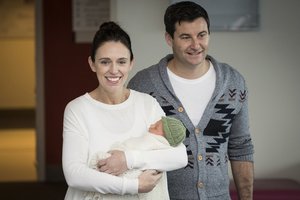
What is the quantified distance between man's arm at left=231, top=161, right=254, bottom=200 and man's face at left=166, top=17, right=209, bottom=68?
0.55m

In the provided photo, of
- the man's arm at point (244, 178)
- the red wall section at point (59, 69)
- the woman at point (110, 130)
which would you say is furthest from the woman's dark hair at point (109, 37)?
the red wall section at point (59, 69)

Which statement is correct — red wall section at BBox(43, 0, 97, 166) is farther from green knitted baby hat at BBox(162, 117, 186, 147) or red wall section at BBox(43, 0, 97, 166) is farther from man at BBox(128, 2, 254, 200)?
green knitted baby hat at BBox(162, 117, 186, 147)

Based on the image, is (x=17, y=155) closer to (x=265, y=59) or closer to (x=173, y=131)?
(x=265, y=59)

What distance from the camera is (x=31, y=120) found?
1268 cm

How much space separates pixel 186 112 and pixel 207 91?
0.42ft

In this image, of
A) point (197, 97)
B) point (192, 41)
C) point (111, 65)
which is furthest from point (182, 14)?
point (111, 65)

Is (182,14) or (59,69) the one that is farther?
(59,69)

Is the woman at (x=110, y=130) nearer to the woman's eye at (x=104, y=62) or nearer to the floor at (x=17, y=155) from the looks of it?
the woman's eye at (x=104, y=62)

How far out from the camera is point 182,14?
91.4 inches

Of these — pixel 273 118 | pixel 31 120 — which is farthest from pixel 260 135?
pixel 31 120

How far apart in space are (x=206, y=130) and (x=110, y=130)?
1.69 feet

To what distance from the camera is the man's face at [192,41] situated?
2.31 meters

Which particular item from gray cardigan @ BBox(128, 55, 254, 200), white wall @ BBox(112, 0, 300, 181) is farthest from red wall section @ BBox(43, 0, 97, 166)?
gray cardigan @ BBox(128, 55, 254, 200)

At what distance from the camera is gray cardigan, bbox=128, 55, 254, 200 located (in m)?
2.36
